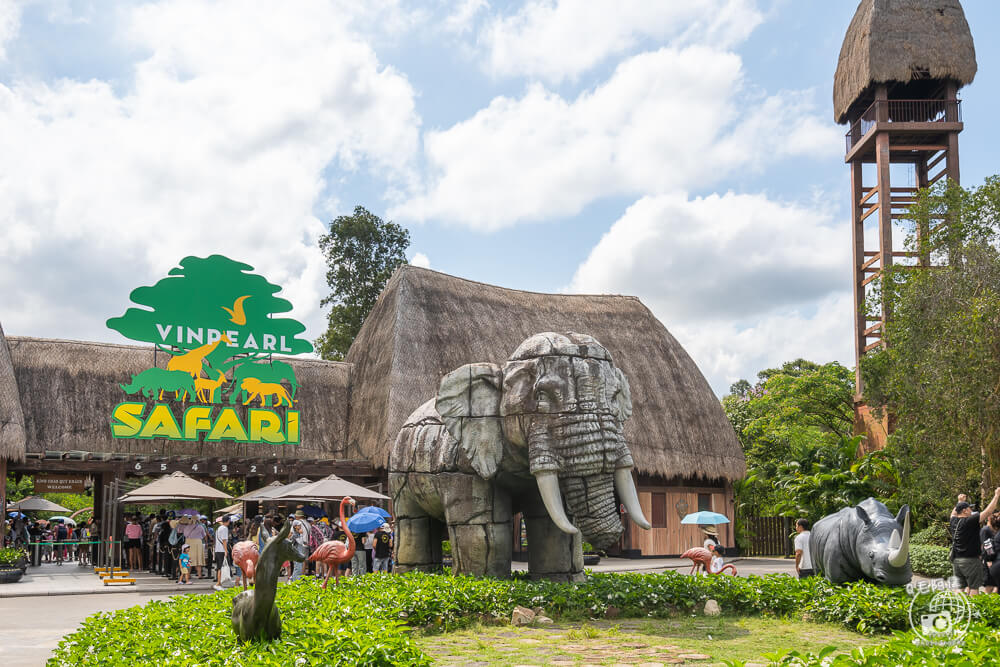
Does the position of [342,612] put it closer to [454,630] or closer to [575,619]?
[454,630]

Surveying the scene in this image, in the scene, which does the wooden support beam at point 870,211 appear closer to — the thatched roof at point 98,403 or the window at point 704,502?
the window at point 704,502

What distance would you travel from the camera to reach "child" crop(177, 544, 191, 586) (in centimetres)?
1775

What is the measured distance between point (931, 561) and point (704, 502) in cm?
873

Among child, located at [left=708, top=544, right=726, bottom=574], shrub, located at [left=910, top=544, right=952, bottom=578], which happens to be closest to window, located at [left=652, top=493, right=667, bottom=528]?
shrub, located at [left=910, top=544, right=952, bottom=578]

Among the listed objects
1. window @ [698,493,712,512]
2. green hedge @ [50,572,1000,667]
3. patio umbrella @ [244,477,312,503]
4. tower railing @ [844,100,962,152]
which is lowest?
window @ [698,493,712,512]

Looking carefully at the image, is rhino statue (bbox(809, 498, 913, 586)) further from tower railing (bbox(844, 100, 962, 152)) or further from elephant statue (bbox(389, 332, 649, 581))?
tower railing (bbox(844, 100, 962, 152))

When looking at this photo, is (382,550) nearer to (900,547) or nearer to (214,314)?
(900,547)

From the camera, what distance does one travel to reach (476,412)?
31.6ft

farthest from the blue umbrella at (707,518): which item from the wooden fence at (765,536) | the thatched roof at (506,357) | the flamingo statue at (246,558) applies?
the flamingo statue at (246,558)

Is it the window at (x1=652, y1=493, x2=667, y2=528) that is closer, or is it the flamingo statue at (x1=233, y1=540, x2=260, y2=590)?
the flamingo statue at (x1=233, y1=540, x2=260, y2=590)

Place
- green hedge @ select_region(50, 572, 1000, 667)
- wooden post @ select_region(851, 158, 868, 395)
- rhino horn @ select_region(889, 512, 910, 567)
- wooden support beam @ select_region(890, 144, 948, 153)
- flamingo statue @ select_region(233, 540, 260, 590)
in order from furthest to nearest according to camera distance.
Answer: wooden post @ select_region(851, 158, 868, 395) < wooden support beam @ select_region(890, 144, 948, 153) < flamingo statue @ select_region(233, 540, 260, 590) < rhino horn @ select_region(889, 512, 910, 567) < green hedge @ select_region(50, 572, 1000, 667)

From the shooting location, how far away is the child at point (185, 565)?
17.8m

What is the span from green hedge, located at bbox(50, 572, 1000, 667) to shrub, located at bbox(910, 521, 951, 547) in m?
10.8

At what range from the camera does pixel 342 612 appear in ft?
23.8
